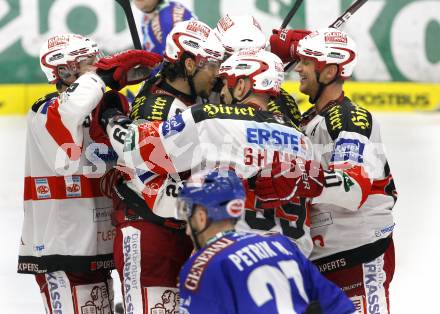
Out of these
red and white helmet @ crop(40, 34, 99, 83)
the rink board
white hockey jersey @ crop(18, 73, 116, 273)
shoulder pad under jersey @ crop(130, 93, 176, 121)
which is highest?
red and white helmet @ crop(40, 34, 99, 83)

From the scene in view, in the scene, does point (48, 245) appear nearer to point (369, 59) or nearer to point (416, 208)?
point (416, 208)

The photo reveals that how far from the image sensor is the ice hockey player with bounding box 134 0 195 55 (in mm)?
6812

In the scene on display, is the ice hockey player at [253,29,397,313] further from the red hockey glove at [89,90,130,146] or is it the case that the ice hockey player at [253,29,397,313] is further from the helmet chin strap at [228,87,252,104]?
the red hockey glove at [89,90,130,146]

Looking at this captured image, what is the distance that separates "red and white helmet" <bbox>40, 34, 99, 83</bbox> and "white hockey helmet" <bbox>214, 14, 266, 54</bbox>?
0.57 metres

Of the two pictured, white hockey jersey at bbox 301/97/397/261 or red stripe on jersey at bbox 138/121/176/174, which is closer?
red stripe on jersey at bbox 138/121/176/174

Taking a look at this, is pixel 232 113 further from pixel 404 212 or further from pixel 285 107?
pixel 404 212

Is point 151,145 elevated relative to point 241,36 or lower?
lower

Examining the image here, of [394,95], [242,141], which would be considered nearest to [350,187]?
[242,141]

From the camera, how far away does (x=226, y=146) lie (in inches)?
161

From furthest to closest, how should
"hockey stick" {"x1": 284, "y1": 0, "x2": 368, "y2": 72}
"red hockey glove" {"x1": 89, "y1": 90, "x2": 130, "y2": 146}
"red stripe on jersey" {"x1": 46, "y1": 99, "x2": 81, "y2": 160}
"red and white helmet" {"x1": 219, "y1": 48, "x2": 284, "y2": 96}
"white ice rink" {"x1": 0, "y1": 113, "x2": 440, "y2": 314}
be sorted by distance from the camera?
"white ice rink" {"x1": 0, "y1": 113, "x2": 440, "y2": 314}, "hockey stick" {"x1": 284, "y1": 0, "x2": 368, "y2": 72}, "red hockey glove" {"x1": 89, "y1": 90, "x2": 130, "y2": 146}, "red stripe on jersey" {"x1": 46, "y1": 99, "x2": 81, "y2": 160}, "red and white helmet" {"x1": 219, "y1": 48, "x2": 284, "y2": 96}

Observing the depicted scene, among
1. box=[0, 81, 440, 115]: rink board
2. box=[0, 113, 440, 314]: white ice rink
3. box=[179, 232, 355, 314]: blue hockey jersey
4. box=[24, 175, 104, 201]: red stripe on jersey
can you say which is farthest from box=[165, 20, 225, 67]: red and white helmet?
box=[0, 81, 440, 115]: rink board

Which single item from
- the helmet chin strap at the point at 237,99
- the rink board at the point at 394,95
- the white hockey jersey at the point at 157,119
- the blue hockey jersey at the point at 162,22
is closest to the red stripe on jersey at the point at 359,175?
the helmet chin strap at the point at 237,99

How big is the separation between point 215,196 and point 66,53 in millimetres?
1627

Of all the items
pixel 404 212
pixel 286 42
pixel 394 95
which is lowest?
pixel 394 95
